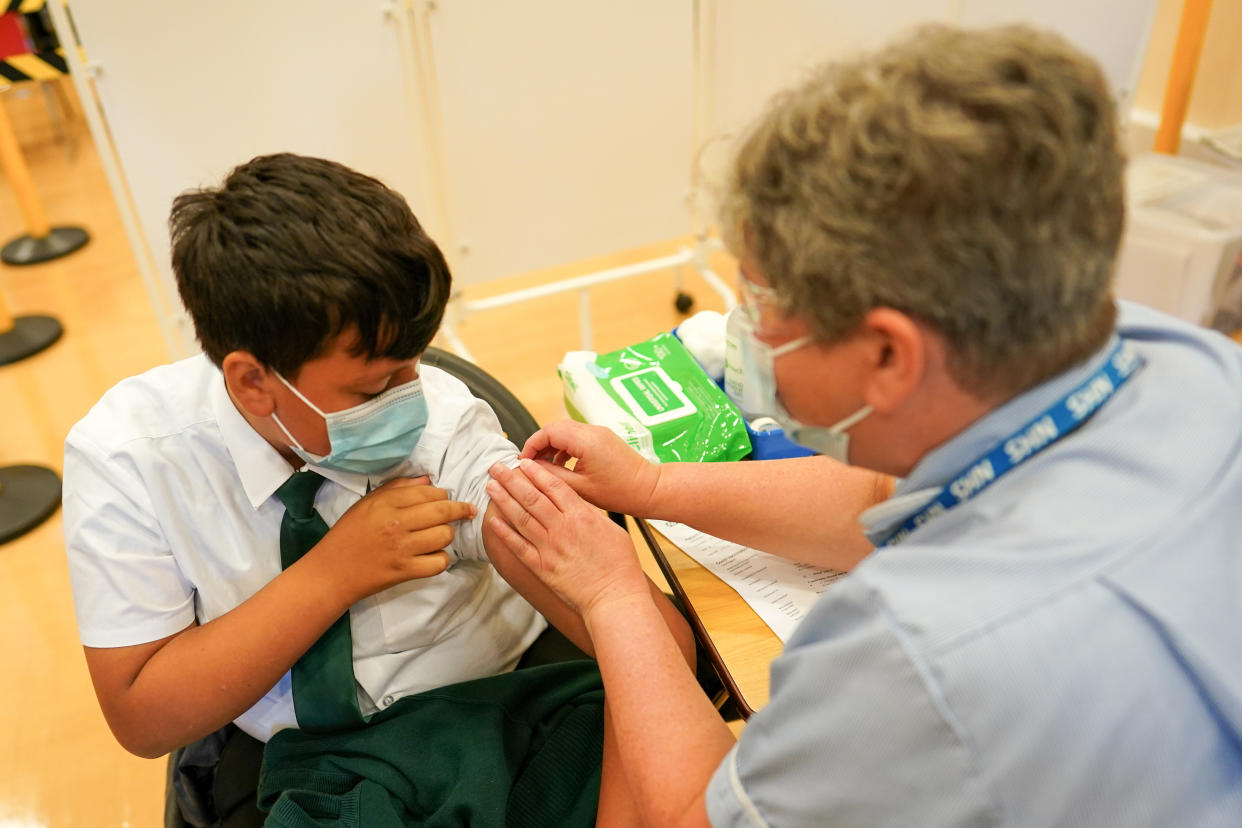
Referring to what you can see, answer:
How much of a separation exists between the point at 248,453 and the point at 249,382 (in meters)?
0.11

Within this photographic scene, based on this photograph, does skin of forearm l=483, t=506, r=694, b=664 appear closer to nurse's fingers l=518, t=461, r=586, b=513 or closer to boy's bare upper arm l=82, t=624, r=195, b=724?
nurse's fingers l=518, t=461, r=586, b=513

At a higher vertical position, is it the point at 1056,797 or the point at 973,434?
the point at 973,434

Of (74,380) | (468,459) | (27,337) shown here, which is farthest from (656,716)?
(27,337)

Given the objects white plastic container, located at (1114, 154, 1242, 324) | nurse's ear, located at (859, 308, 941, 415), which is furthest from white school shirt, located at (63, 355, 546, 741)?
white plastic container, located at (1114, 154, 1242, 324)

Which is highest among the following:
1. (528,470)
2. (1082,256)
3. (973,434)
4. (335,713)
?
(1082,256)

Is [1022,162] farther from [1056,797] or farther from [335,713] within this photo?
[335,713]

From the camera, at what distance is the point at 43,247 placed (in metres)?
4.22

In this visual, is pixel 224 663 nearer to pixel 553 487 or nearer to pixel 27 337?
pixel 553 487

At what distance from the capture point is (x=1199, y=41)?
3.34 meters

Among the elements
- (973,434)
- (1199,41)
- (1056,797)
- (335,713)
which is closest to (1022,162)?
(973,434)

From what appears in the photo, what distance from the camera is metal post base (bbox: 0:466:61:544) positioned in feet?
9.08

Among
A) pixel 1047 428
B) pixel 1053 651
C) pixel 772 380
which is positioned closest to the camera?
pixel 1053 651

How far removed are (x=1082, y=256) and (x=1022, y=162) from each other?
10 centimetres

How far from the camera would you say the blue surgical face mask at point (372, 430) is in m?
1.20
